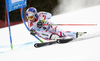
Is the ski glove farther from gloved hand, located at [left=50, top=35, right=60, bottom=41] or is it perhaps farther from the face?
gloved hand, located at [left=50, top=35, right=60, bottom=41]

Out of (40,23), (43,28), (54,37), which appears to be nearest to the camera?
(40,23)

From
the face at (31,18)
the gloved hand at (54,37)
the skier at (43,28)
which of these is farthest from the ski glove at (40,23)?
the gloved hand at (54,37)

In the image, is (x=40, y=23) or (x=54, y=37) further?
(x=54, y=37)

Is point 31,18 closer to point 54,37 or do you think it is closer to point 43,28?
point 43,28

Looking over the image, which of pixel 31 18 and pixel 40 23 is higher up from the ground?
pixel 31 18

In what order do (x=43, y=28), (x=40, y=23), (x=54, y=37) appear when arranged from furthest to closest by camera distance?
(x=43, y=28), (x=54, y=37), (x=40, y=23)

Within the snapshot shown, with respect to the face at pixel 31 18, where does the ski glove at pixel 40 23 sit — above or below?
below

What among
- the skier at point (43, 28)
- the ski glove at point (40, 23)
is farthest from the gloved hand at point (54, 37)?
the ski glove at point (40, 23)

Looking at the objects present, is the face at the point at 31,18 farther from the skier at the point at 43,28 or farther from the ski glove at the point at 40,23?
the ski glove at the point at 40,23

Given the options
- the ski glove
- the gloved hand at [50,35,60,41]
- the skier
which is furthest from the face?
the gloved hand at [50,35,60,41]

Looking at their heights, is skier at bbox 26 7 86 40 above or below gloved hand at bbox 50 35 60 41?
above

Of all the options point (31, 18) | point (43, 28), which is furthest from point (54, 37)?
point (31, 18)

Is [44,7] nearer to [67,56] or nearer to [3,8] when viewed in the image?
[3,8]

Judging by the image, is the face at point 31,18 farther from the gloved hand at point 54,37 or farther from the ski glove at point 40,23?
the gloved hand at point 54,37
